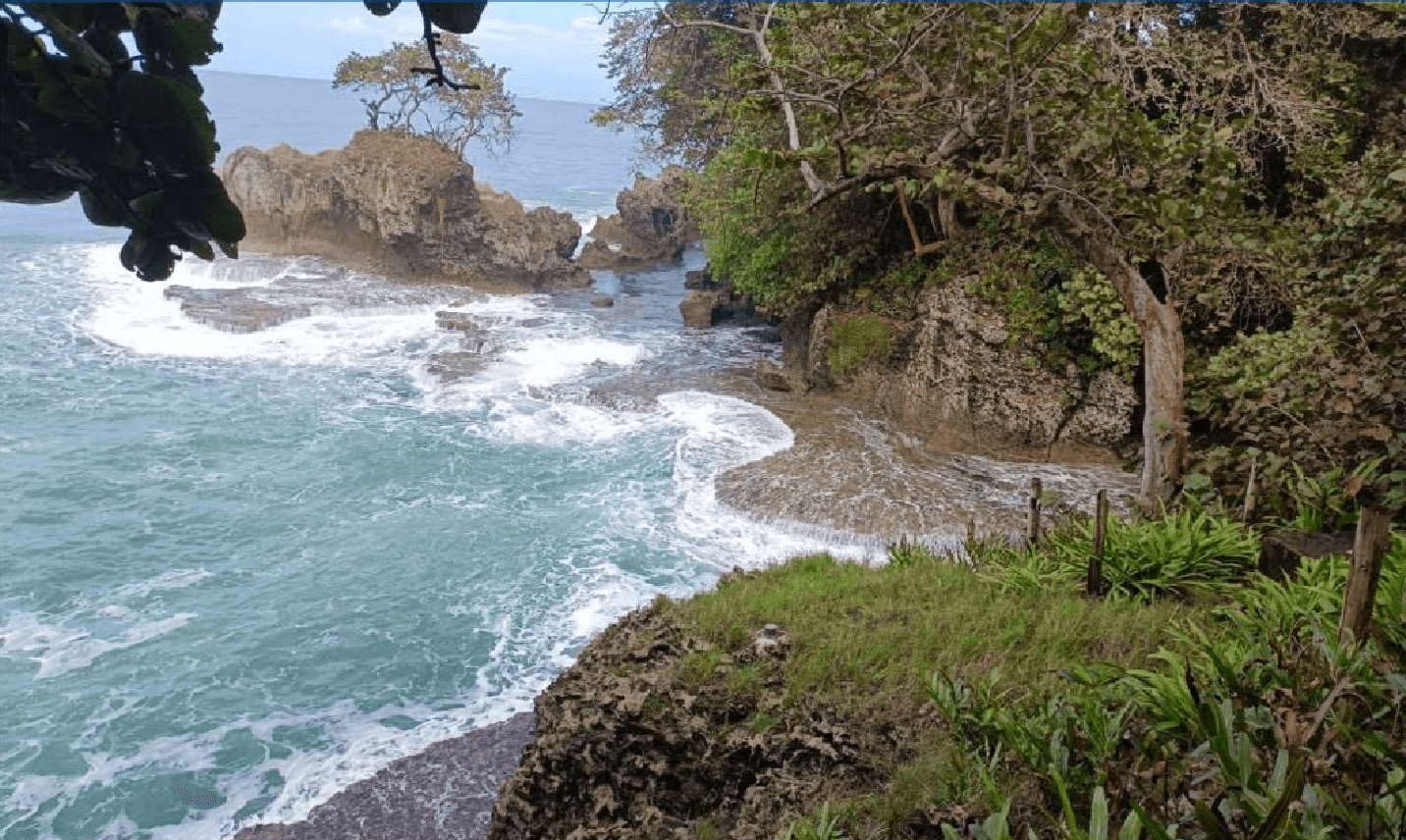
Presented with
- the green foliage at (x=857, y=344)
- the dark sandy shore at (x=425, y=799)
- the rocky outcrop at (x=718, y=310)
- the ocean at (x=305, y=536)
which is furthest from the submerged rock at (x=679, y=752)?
the rocky outcrop at (x=718, y=310)

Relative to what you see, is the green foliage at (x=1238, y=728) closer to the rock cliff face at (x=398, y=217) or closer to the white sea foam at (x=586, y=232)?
the rock cliff face at (x=398, y=217)

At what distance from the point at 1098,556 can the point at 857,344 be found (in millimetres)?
9331

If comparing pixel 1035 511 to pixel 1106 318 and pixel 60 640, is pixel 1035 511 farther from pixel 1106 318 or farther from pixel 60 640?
pixel 60 640

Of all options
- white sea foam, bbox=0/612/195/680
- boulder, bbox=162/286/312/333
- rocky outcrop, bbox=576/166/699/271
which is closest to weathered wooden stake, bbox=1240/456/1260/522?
white sea foam, bbox=0/612/195/680

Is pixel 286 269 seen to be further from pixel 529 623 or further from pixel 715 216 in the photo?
pixel 529 623

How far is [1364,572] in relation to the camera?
351cm

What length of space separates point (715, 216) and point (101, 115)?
1650 centimetres

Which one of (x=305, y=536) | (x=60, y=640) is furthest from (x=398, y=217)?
(x=60, y=640)

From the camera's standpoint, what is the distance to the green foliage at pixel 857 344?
15.3 meters

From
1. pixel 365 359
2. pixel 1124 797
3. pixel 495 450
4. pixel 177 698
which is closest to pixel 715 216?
pixel 495 450

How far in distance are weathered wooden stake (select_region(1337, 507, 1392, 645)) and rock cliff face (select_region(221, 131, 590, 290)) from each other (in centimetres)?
2595

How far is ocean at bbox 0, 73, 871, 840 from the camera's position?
899cm

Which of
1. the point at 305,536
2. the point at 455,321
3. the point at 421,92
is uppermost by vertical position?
the point at 421,92

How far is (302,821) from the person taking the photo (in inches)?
312
